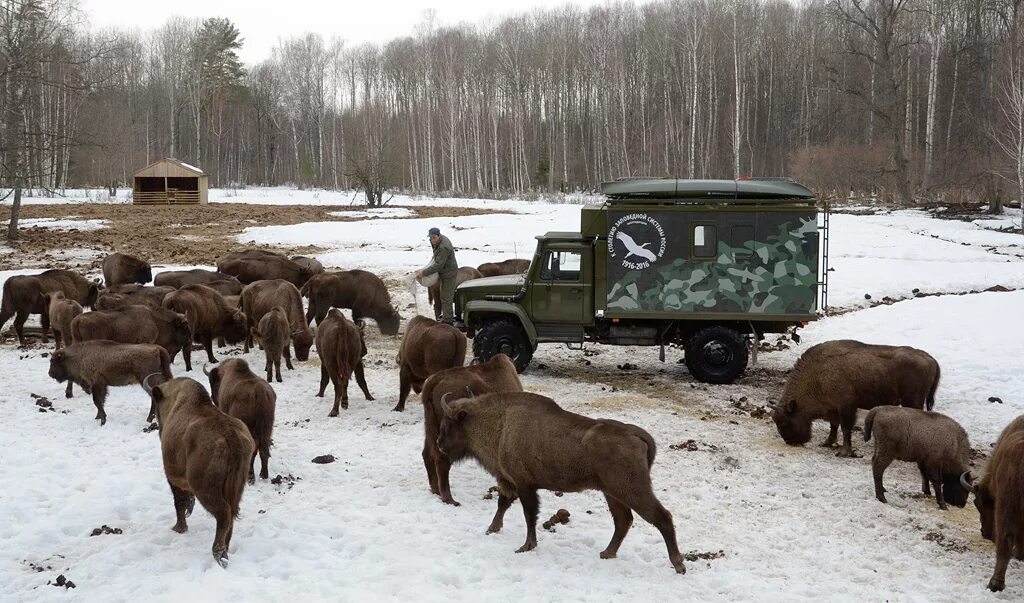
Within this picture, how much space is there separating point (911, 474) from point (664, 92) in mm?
55141

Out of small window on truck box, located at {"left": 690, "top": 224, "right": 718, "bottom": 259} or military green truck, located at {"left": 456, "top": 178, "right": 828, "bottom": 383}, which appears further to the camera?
small window on truck box, located at {"left": 690, "top": 224, "right": 718, "bottom": 259}

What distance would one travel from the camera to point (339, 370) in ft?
36.1

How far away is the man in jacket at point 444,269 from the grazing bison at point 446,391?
6.67 meters

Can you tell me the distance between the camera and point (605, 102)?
6400 centimetres

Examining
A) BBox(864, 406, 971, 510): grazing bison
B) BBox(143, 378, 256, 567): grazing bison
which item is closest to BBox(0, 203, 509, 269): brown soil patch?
BBox(143, 378, 256, 567): grazing bison

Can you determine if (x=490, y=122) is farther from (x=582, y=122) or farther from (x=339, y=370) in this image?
(x=339, y=370)

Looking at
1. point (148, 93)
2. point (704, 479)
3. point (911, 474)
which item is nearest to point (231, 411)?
point (704, 479)

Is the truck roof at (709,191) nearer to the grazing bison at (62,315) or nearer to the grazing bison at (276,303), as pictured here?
the grazing bison at (276,303)

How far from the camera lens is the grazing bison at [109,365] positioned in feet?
33.6

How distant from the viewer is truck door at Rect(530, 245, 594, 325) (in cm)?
1307

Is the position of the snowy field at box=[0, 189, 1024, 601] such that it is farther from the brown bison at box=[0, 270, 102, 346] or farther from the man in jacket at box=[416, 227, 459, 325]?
the man in jacket at box=[416, 227, 459, 325]

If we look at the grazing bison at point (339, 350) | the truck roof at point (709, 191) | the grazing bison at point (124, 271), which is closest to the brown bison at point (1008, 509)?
the truck roof at point (709, 191)

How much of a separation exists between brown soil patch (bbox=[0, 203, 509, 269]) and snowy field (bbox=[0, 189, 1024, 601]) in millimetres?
13207

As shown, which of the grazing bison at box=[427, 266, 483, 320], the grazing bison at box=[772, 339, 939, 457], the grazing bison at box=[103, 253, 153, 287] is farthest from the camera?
the grazing bison at box=[103, 253, 153, 287]
